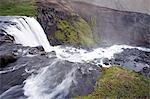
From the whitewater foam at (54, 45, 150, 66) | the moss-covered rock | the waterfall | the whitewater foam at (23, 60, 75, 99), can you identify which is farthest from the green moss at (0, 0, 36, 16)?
the whitewater foam at (23, 60, 75, 99)

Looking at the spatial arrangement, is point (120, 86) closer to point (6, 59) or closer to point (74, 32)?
point (6, 59)

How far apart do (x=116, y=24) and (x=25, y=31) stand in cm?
1584

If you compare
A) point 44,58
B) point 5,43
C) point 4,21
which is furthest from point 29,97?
point 4,21

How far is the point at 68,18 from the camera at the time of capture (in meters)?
27.5

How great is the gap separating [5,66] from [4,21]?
7.95 meters

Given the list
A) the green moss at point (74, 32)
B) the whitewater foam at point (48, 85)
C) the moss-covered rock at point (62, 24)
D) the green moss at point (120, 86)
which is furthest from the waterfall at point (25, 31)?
the green moss at point (120, 86)

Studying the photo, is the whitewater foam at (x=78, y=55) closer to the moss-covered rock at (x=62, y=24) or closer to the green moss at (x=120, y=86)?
the moss-covered rock at (x=62, y=24)

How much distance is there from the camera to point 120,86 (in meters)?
10.3

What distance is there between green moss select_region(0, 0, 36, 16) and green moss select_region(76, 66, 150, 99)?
1506 centimetres

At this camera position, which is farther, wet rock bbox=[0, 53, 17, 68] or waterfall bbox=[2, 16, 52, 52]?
waterfall bbox=[2, 16, 52, 52]

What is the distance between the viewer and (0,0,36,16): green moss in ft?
81.4

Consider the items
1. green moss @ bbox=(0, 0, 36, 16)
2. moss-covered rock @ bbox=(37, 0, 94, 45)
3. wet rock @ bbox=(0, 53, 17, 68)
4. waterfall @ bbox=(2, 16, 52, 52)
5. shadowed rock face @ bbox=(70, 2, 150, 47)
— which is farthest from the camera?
shadowed rock face @ bbox=(70, 2, 150, 47)

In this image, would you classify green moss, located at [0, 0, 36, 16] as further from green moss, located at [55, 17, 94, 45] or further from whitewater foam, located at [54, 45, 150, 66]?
whitewater foam, located at [54, 45, 150, 66]

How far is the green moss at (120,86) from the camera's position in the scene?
386 inches
